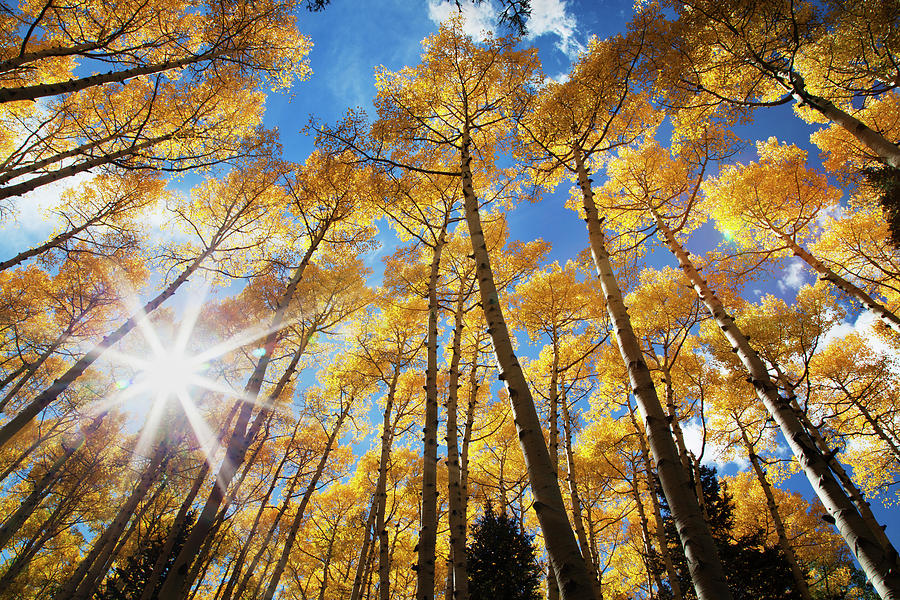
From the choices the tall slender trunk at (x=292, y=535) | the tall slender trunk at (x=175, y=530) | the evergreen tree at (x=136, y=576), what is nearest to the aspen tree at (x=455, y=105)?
the tall slender trunk at (x=175, y=530)

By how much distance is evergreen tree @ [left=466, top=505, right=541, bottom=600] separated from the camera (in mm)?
7812

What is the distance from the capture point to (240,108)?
28.6 ft

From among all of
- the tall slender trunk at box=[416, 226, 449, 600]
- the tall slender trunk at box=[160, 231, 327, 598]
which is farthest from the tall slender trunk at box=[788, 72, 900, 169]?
the tall slender trunk at box=[160, 231, 327, 598]

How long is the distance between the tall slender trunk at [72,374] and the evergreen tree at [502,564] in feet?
27.7

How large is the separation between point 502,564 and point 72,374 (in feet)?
30.6

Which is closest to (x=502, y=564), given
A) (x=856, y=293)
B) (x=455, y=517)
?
(x=455, y=517)

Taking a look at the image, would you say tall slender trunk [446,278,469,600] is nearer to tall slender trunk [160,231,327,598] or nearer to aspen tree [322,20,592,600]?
aspen tree [322,20,592,600]

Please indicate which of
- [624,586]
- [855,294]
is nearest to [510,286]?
[855,294]

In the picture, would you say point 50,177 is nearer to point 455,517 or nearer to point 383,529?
point 383,529

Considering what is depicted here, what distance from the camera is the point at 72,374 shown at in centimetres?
604

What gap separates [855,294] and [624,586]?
14.4m

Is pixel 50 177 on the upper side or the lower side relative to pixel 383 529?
upper

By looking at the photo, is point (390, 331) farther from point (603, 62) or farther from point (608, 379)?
point (603, 62)

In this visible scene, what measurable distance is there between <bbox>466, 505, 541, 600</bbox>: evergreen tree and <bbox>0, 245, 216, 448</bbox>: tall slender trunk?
8.43 metres
